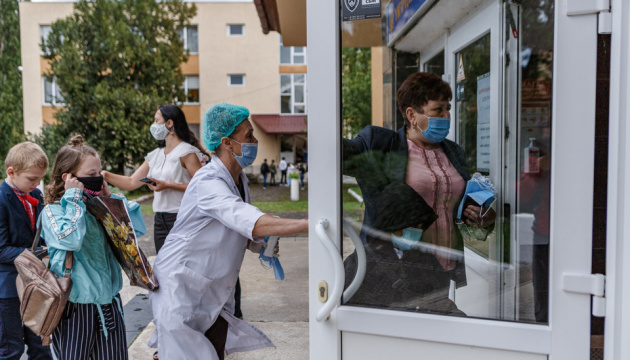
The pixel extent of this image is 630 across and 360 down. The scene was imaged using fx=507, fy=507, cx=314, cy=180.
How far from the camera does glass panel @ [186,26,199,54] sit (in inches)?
1027

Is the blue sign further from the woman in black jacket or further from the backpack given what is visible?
the backpack

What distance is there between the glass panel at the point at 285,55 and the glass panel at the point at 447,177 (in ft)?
79.0

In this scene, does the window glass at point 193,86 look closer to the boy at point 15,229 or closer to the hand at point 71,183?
the boy at point 15,229

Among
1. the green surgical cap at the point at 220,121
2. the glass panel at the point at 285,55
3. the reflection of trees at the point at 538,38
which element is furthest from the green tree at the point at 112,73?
the reflection of trees at the point at 538,38

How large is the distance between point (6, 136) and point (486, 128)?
2427cm

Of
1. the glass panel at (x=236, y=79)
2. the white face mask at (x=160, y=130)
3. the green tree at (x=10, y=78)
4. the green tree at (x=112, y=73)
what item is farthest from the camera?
the glass panel at (x=236, y=79)

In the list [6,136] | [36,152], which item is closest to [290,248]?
[36,152]

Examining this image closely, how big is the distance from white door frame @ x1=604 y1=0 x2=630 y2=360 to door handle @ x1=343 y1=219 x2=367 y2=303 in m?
0.67

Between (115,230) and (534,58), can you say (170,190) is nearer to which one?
(115,230)

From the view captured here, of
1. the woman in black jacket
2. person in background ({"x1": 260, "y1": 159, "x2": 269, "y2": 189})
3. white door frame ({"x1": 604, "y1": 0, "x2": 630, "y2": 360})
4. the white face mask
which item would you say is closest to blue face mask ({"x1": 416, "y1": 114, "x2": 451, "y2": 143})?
the woman in black jacket

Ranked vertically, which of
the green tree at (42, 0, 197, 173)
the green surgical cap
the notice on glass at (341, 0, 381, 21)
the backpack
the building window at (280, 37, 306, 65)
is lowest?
the backpack

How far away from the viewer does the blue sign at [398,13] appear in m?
1.60

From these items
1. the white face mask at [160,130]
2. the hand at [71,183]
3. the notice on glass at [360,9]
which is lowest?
the hand at [71,183]

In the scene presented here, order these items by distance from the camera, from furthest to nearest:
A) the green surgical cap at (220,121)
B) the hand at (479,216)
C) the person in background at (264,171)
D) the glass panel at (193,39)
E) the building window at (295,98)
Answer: the glass panel at (193,39)
the person in background at (264,171)
the building window at (295,98)
the green surgical cap at (220,121)
the hand at (479,216)
